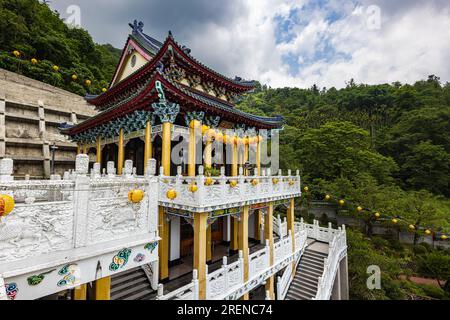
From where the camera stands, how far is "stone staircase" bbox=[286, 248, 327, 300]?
32.3ft

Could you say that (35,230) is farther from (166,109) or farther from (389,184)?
(389,184)

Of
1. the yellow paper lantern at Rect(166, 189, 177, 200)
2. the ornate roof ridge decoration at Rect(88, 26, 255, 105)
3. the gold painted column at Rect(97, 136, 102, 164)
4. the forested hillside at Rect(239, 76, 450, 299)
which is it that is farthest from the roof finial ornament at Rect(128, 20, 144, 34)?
the forested hillside at Rect(239, 76, 450, 299)

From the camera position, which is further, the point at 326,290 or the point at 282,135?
the point at 282,135

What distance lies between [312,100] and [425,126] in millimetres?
29968

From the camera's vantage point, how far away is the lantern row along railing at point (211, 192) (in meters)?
6.67

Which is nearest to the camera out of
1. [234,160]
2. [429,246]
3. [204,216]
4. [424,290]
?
[204,216]

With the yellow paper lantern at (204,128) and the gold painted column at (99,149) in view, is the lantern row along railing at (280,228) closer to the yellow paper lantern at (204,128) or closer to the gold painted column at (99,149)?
the yellow paper lantern at (204,128)

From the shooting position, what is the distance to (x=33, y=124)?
18.1 metres

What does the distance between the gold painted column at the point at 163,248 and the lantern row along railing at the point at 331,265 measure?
6251 millimetres

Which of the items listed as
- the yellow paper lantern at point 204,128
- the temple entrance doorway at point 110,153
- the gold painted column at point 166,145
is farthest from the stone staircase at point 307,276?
the temple entrance doorway at point 110,153

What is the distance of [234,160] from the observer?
11.6 m

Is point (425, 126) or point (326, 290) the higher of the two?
point (425, 126)
